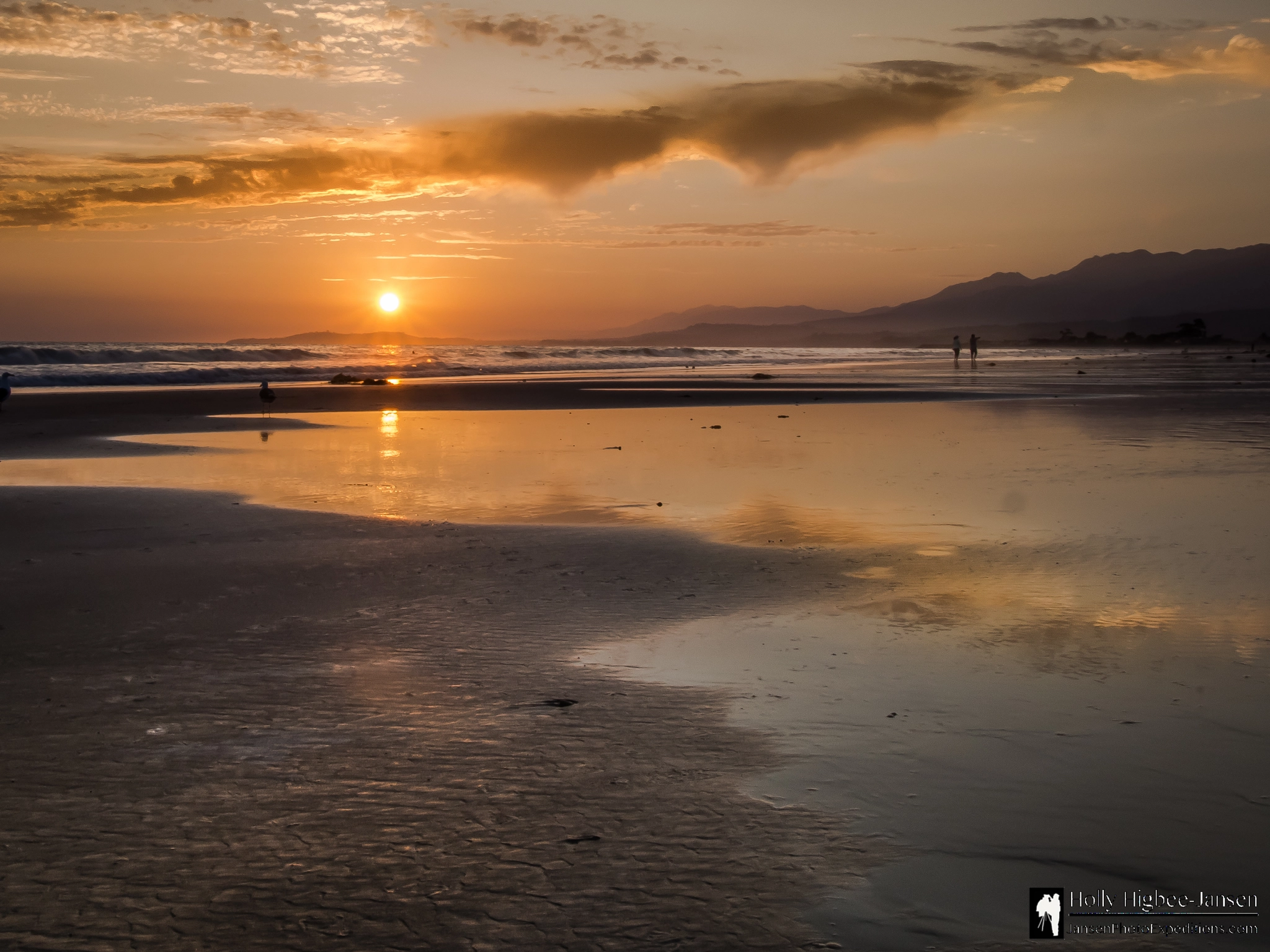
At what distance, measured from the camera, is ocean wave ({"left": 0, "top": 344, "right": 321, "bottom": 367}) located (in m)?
54.9

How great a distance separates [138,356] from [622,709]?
68254 mm

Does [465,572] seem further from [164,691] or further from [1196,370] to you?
[1196,370]

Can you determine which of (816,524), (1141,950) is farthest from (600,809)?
(816,524)

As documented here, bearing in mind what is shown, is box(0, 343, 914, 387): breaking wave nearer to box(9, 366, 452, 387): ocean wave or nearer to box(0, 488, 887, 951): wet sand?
box(9, 366, 452, 387): ocean wave

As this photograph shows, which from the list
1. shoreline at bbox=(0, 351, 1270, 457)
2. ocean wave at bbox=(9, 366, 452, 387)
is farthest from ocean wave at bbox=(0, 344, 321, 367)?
shoreline at bbox=(0, 351, 1270, 457)

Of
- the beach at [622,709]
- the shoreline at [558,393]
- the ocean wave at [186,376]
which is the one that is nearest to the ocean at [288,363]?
the ocean wave at [186,376]

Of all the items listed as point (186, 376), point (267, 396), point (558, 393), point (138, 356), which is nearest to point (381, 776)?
point (267, 396)

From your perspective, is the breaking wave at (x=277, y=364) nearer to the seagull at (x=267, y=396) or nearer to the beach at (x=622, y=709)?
the seagull at (x=267, y=396)

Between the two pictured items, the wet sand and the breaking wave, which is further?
the breaking wave

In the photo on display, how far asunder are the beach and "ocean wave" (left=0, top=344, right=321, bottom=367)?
49668 millimetres

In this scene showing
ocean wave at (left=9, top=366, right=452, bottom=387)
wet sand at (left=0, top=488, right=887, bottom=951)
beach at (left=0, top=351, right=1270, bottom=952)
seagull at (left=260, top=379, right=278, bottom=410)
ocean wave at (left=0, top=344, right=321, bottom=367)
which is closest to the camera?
wet sand at (left=0, top=488, right=887, bottom=951)

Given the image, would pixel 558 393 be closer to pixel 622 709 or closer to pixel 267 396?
pixel 267 396

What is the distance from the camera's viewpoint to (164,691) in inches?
233

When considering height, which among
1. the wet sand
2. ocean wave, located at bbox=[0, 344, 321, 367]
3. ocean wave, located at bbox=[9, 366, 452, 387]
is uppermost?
ocean wave, located at bbox=[0, 344, 321, 367]
